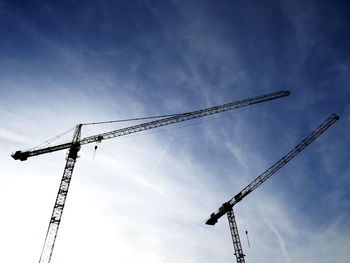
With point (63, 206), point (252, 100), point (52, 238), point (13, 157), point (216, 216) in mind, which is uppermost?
point (252, 100)

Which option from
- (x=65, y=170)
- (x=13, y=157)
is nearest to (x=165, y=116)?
(x=65, y=170)

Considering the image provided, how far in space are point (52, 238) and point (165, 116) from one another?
32077 mm

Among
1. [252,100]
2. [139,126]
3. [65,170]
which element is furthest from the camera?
[252,100]

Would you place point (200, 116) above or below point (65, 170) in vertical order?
above

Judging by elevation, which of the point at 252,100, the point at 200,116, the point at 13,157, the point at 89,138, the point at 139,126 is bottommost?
the point at 13,157

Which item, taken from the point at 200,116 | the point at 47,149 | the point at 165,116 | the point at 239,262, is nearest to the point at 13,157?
the point at 47,149

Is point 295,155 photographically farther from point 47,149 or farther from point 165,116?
point 47,149

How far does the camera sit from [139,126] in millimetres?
52875

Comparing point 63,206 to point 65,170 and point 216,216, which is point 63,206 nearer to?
point 65,170

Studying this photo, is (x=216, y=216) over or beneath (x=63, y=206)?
over

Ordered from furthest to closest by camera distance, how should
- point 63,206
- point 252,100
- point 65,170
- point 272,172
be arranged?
point 252,100, point 272,172, point 65,170, point 63,206

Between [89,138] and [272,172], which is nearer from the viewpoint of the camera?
[89,138]

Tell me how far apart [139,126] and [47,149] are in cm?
1870

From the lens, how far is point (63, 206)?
3944 cm
